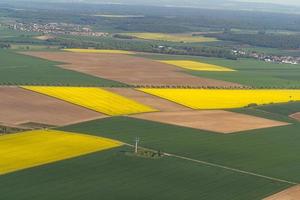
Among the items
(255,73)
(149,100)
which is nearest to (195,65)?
(255,73)

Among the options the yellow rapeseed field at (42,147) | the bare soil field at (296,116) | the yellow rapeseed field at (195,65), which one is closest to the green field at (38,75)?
the yellow rapeseed field at (195,65)

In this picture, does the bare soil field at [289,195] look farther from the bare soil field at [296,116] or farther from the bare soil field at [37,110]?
the bare soil field at [296,116]

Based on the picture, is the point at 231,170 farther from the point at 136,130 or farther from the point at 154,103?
the point at 154,103

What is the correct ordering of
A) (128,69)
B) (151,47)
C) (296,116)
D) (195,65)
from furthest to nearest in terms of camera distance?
(151,47), (195,65), (128,69), (296,116)

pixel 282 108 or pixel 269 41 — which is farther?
pixel 269 41

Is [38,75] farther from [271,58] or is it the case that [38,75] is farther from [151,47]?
[271,58]

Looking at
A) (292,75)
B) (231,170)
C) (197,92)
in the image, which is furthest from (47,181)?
(292,75)
